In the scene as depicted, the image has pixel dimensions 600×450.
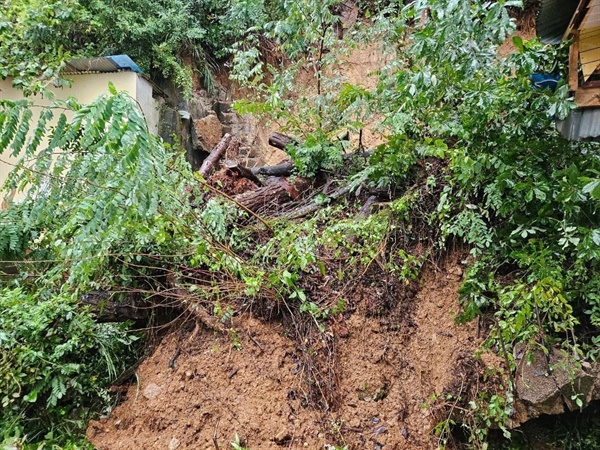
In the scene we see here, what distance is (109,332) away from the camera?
10.9ft

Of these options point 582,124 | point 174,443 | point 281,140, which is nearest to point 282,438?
point 174,443

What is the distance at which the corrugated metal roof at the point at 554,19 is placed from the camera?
2.70 m

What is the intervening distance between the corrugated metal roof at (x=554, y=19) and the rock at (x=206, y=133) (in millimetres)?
5002

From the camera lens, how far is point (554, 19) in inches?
113

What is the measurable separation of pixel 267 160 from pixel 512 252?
503cm

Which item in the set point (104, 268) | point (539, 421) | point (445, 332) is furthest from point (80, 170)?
point (539, 421)

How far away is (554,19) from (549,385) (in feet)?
8.58

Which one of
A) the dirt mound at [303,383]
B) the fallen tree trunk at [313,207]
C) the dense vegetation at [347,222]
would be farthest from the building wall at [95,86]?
the dirt mound at [303,383]

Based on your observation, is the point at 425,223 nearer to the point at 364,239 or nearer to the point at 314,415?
the point at 364,239

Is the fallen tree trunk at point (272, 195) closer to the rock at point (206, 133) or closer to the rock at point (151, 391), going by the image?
the rock at point (151, 391)

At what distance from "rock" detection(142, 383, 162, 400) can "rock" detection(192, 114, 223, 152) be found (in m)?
4.38

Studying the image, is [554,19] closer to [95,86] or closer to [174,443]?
[174,443]

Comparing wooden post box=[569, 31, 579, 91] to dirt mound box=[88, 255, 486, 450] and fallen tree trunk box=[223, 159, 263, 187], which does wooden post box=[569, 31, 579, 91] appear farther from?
fallen tree trunk box=[223, 159, 263, 187]

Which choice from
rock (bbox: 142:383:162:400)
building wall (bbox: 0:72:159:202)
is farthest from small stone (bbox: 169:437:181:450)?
building wall (bbox: 0:72:159:202)
